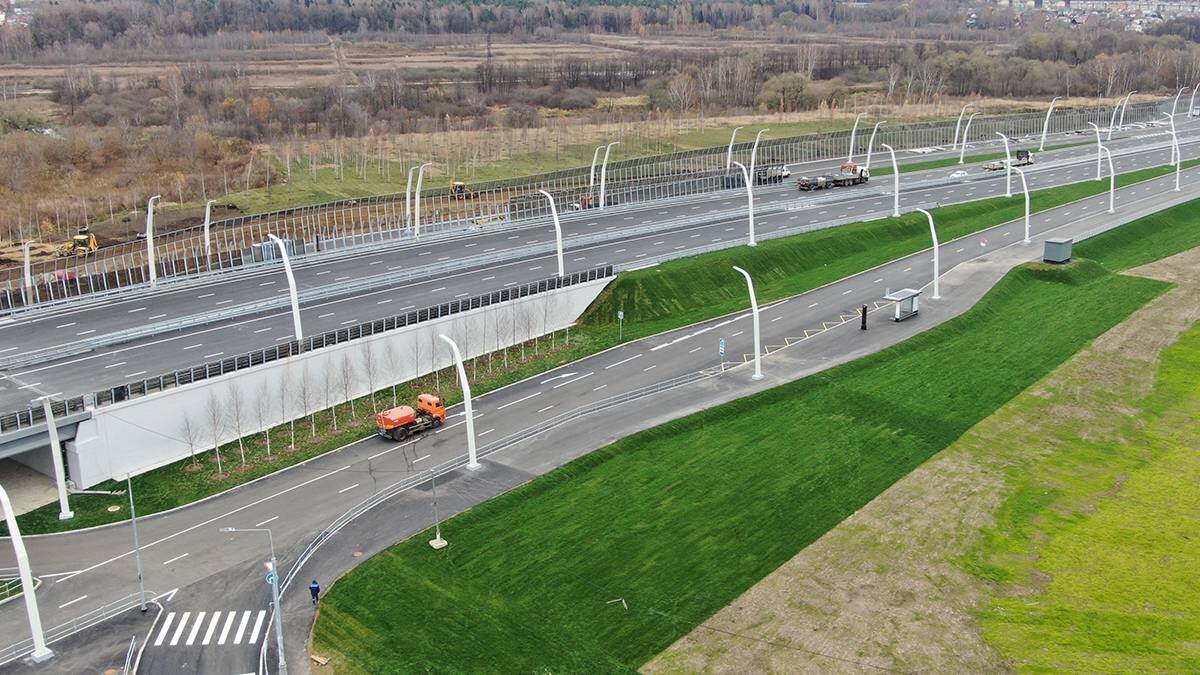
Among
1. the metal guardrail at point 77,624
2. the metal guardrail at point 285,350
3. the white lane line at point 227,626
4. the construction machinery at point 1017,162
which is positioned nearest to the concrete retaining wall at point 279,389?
the metal guardrail at point 285,350

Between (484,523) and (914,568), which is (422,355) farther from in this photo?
(914,568)

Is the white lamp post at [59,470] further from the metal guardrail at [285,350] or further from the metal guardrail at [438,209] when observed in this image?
the metal guardrail at [438,209]

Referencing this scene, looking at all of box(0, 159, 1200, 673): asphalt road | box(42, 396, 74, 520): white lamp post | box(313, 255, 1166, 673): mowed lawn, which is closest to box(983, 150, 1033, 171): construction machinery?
box(0, 159, 1200, 673): asphalt road

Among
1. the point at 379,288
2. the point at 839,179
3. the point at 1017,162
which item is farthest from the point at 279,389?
the point at 1017,162

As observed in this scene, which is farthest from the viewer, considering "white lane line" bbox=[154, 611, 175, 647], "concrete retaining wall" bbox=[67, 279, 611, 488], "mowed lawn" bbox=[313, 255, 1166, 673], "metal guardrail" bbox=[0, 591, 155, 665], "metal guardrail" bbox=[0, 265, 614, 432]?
"concrete retaining wall" bbox=[67, 279, 611, 488]

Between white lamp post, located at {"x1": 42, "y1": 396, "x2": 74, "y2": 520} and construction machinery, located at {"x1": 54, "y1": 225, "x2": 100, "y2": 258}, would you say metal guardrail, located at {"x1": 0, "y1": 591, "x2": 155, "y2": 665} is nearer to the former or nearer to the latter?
white lamp post, located at {"x1": 42, "y1": 396, "x2": 74, "y2": 520}

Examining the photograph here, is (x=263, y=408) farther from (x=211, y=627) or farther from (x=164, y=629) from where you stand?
(x=211, y=627)
